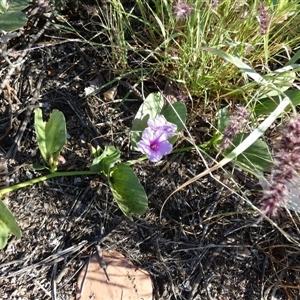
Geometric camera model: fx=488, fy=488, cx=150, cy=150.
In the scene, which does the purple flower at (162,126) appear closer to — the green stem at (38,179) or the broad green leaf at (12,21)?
the green stem at (38,179)

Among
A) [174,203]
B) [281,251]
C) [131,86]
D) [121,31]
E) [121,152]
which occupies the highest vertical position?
[121,31]

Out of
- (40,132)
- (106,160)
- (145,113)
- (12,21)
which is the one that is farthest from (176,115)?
(12,21)

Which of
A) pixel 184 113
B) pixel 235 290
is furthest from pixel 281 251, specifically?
pixel 184 113

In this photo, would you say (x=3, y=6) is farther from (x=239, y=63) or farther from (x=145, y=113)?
(x=239, y=63)

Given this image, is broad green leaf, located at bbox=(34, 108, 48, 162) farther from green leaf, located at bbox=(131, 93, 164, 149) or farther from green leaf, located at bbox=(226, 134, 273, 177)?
green leaf, located at bbox=(226, 134, 273, 177)

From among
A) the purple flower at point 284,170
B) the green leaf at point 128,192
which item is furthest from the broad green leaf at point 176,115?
the purple flower at point 284,170

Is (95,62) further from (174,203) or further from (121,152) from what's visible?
(174,203)

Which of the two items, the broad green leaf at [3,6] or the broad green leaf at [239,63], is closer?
the broad green leaf at [239,63]
